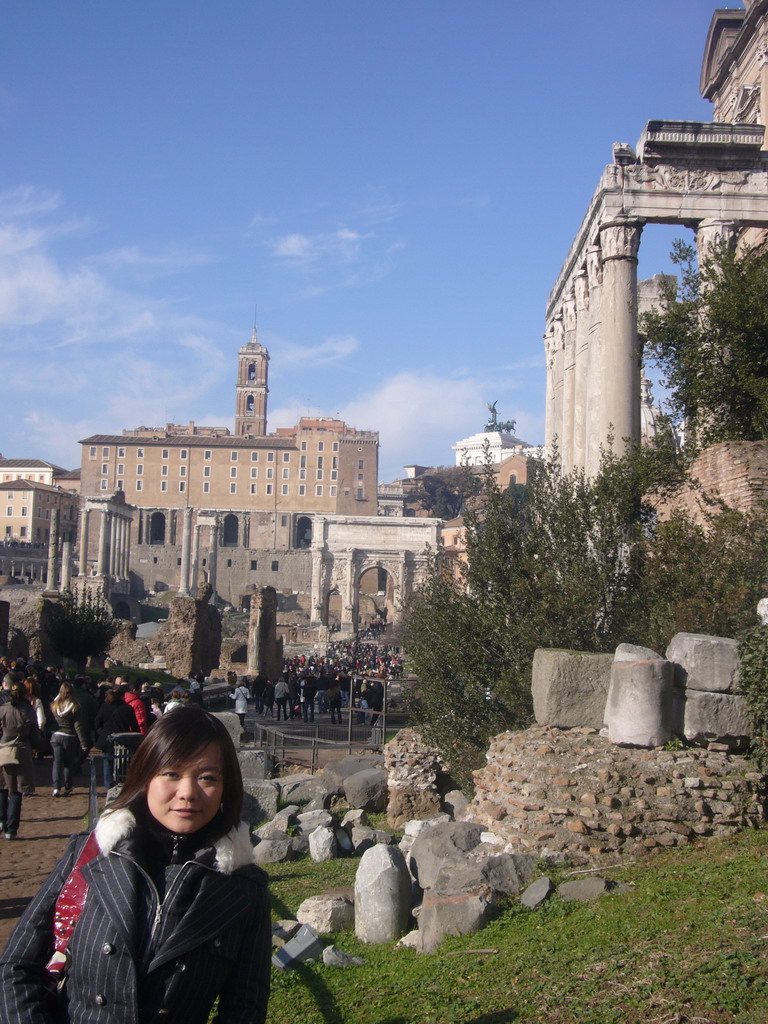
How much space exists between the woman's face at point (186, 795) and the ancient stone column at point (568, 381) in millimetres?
14329

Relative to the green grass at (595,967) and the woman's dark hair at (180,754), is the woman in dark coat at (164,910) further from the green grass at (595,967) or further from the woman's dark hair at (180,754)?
the green grass at (595,967)

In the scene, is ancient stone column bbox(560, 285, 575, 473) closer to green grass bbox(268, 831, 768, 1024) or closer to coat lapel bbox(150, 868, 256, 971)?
green grass bbox(268, 831, 768, 1024)

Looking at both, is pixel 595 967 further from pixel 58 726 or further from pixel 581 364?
pixel 581 364

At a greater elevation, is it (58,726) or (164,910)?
(164,910)

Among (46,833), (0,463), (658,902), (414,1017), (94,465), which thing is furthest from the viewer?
(0,463)

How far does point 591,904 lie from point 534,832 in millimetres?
1052

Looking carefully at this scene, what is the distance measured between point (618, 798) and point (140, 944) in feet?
14.9

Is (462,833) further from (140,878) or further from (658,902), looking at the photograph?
(140,878)

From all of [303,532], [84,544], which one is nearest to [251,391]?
[303,532]

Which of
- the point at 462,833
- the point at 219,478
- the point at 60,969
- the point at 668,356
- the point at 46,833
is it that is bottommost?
the point at 46,833

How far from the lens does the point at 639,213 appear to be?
1346cm

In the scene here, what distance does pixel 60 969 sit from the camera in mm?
2207

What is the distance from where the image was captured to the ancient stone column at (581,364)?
15242 millimetres

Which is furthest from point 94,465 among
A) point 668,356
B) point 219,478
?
point 668,356
